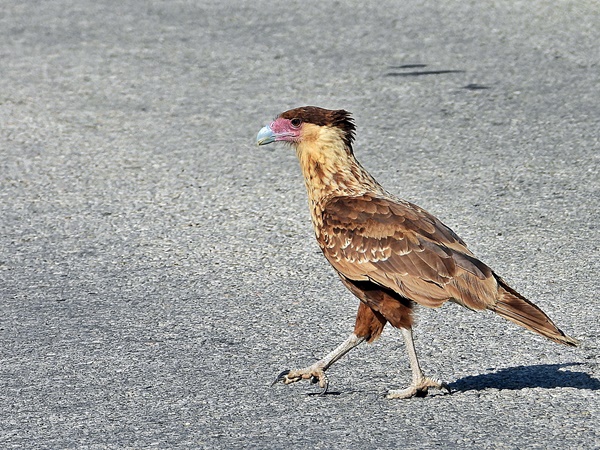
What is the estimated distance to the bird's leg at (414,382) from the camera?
523cm

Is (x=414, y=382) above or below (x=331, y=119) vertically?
below

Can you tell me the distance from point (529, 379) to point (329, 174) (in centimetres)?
142

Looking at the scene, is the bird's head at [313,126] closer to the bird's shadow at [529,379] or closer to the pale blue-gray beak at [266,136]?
the pale blue-gray beak at [266,136]

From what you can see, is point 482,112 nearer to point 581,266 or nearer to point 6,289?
point 581,266

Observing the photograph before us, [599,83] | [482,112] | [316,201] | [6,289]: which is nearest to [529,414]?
[316,201]

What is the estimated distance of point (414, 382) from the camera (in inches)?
207

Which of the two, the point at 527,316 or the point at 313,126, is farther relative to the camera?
the point at 313,126

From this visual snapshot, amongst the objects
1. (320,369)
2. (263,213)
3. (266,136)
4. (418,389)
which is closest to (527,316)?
(418,389)

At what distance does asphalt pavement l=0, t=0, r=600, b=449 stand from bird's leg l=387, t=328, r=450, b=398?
2.6 inches

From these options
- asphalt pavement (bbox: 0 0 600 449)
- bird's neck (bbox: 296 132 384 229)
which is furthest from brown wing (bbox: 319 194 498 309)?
asphalt pavement (bbox: 0 0 600 449)

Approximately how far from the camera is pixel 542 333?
16.6 feet

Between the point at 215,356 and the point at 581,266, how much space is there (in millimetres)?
2401

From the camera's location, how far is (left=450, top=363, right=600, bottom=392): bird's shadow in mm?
5352

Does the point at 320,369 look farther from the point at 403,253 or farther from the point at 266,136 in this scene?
the point at 266,136
